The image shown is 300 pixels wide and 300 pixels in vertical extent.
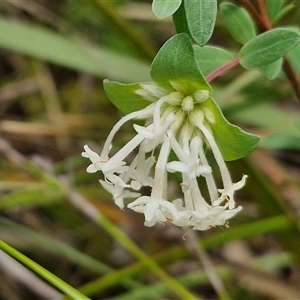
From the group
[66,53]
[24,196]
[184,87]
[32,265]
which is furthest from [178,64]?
[66,53]

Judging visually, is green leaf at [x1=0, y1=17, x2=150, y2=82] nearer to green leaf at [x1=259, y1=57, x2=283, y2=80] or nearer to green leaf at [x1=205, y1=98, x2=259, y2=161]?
green leaf at [x1=259, y1=57, x2=283, y2=80]

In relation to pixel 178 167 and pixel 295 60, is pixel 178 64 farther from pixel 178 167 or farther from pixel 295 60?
pixel 295 60

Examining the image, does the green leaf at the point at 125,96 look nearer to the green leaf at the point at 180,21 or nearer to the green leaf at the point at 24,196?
the green leaf at the point at 180,21

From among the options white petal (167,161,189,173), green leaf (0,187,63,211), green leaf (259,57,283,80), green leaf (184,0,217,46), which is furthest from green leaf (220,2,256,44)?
green leaf (0,187,63,211)

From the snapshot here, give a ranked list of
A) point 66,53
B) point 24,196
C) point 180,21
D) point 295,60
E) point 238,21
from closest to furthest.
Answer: point 180,21 < point 238,21 < point 295,60 < point 24,196 < point 66,53

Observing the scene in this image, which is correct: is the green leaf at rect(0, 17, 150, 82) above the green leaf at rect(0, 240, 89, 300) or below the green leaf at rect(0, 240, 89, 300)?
above

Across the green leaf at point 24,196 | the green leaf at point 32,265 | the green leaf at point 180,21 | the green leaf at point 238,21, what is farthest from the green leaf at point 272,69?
the green leaf at point 24,196

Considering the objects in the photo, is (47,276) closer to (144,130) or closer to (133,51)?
(144,130)
